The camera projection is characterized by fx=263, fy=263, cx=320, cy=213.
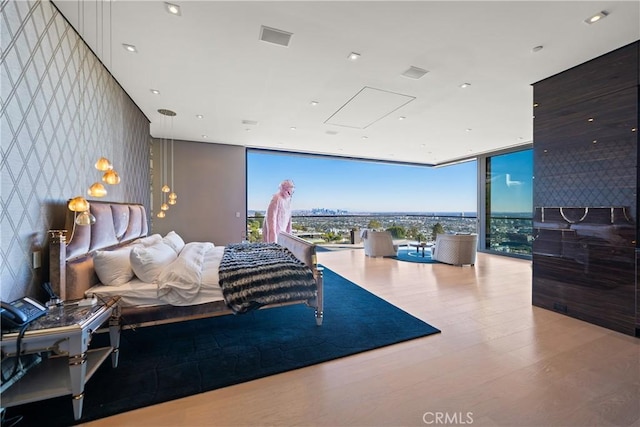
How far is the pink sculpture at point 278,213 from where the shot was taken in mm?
4887

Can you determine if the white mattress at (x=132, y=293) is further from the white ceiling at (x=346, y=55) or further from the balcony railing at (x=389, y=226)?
the balcony railing at (x=389, y=226)

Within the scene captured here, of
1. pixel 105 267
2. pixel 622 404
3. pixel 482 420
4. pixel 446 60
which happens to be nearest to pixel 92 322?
pixel 105 267

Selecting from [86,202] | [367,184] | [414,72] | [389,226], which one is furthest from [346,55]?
[367,184]

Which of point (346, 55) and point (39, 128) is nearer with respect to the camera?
point (39, 128)

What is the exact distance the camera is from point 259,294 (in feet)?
8.87

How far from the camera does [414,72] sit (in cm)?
324

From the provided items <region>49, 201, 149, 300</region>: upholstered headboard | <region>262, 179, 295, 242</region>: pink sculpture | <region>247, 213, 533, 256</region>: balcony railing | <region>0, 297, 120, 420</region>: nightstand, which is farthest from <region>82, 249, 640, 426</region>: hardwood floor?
<region>247, 213, 533, 256</region>: balcony railing

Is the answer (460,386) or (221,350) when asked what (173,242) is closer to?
(221,350)

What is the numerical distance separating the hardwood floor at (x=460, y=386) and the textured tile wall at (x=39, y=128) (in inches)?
55.1

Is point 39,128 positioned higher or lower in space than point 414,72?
lower

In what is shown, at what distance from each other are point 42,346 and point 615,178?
16.8 ft

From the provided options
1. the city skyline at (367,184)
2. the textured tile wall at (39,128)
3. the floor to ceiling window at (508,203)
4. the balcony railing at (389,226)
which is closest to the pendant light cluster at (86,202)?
the textured tile wall at (39,128)

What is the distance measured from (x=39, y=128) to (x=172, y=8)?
4.72 feet

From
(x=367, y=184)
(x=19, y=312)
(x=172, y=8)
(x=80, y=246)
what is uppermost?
(x=172, y=8)
